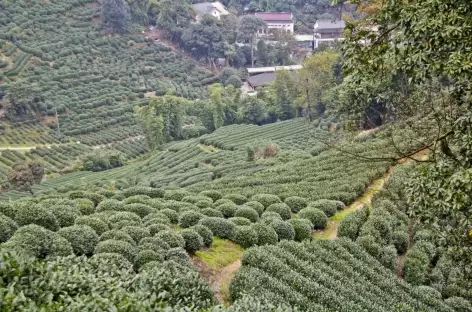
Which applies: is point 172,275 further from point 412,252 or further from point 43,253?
point 412,252

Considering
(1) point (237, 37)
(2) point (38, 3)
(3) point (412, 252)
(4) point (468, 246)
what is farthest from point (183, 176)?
(2) point (38, 3)

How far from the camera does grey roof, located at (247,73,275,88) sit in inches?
2753

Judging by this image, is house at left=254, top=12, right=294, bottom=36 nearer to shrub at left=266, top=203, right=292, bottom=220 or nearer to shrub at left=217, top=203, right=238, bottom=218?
shrub at left=266, top=203, right=292, bottom=220

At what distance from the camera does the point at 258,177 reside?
80.7 feet

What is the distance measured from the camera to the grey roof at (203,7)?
87.1m

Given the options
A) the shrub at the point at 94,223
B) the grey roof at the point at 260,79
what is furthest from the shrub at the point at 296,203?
the grey roof at the point at 260,79

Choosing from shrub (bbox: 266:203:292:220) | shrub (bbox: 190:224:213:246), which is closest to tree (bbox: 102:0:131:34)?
shrub (bbox: 266:203:292:220)

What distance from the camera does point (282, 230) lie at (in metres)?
13.8

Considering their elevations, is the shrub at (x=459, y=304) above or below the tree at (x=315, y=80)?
below

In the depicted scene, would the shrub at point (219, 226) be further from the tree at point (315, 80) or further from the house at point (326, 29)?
the house at point (326, 29)

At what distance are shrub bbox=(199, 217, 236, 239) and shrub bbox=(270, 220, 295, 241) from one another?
4.40 ft

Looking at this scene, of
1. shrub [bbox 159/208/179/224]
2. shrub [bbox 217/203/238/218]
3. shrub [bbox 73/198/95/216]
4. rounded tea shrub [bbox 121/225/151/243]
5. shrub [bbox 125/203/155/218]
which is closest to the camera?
rounded tea shrub [bbox 121/225/151/243]

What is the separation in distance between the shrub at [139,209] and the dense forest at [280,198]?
0.14 feet

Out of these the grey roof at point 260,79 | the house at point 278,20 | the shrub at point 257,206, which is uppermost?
the house at point 278,20
